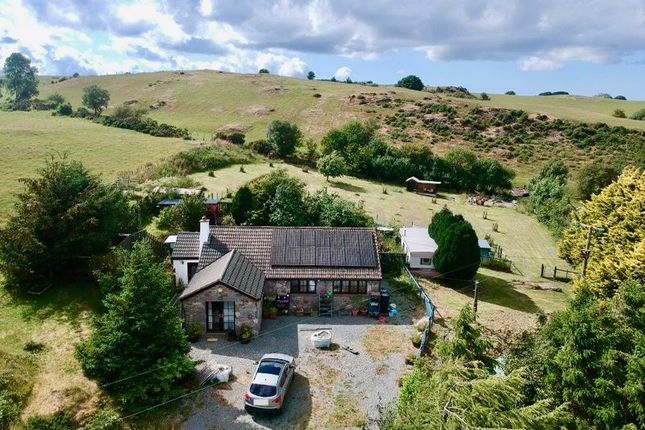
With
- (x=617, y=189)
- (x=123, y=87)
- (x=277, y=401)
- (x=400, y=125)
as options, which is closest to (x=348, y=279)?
(x=277, y=401)

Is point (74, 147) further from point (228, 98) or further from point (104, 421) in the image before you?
point (104, 421)

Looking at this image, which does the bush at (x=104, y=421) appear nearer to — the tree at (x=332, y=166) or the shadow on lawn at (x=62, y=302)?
the shadow on lawn at (x=62, y=302)

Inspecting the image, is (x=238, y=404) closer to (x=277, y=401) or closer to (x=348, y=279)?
(x=277, y=401)

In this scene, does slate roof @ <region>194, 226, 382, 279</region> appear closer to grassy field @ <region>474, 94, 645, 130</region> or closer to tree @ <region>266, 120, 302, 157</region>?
tree @ <region>266, 120, 302, 157</region>

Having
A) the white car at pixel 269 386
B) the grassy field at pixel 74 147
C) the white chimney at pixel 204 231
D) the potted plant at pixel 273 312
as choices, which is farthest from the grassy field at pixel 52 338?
the grassy field at pixel 74 147

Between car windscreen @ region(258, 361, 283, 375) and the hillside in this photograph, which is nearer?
car windscreen @ region(258, 361, 283, 375)

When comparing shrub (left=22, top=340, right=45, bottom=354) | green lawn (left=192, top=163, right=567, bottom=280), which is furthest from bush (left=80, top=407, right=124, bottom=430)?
green lawn (left=192, top=163, right=567, bottom=280)
